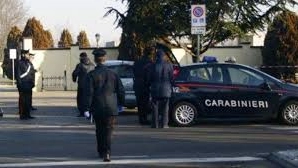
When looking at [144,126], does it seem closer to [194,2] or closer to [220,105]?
[220,105]

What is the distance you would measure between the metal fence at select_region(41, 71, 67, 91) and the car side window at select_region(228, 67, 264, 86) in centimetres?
2419

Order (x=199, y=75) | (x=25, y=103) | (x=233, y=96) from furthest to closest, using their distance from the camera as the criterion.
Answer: (x=25, y=103)
(x=199, y=75)
(x=233, y=96)

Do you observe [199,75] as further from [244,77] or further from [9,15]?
[9,15]

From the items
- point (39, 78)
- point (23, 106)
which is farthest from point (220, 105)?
point (39, 78)

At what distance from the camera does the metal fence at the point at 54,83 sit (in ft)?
132

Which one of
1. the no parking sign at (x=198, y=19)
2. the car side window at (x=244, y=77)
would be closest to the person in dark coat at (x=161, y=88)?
the car side window at (x=244, y=77)

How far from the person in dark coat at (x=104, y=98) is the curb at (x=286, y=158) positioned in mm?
2664

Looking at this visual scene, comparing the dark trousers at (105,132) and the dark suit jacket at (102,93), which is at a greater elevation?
the dark suit jacket at (102,93)

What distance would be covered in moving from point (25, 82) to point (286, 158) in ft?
34.6

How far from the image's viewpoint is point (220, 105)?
54.8ft

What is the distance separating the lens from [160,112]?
16500 mm

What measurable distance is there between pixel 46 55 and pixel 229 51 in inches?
413

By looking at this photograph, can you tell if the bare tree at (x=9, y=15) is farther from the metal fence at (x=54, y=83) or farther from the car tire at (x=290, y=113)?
the car tire at (x=290, y=113)

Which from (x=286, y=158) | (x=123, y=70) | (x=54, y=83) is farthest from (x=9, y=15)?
(x=286, y=158)
